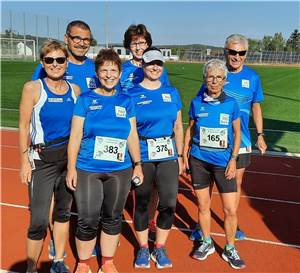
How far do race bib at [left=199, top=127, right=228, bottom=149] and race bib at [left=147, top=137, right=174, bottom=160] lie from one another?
0.37 metres

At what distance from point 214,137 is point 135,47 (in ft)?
4.26

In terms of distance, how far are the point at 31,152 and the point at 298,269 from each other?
2.81 m

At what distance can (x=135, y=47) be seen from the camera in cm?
435

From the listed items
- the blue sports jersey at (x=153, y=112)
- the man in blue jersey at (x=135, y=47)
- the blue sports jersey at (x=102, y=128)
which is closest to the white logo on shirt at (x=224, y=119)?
the blue sports jersey at (x=153, y=112)

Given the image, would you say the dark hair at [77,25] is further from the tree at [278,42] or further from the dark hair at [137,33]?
the tree at [278,42]

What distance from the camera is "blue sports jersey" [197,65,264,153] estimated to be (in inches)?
165

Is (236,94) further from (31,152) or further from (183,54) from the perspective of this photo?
(183,54)

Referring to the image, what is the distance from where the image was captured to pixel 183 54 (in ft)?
292

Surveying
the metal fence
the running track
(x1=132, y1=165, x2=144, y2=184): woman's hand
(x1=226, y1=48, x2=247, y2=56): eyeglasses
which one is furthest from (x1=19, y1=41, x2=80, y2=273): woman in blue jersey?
the metal fence

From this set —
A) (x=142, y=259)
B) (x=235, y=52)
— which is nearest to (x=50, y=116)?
(x=142, y=259)

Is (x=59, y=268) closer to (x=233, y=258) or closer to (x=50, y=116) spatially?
(x=50, y=116)

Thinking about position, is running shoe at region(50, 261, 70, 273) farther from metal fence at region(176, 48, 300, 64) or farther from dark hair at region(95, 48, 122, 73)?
metal fence at region(176, 48, 300, 64)

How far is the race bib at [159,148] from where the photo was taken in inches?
148

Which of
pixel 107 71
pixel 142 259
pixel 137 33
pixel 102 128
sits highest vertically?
pixel 137 33
